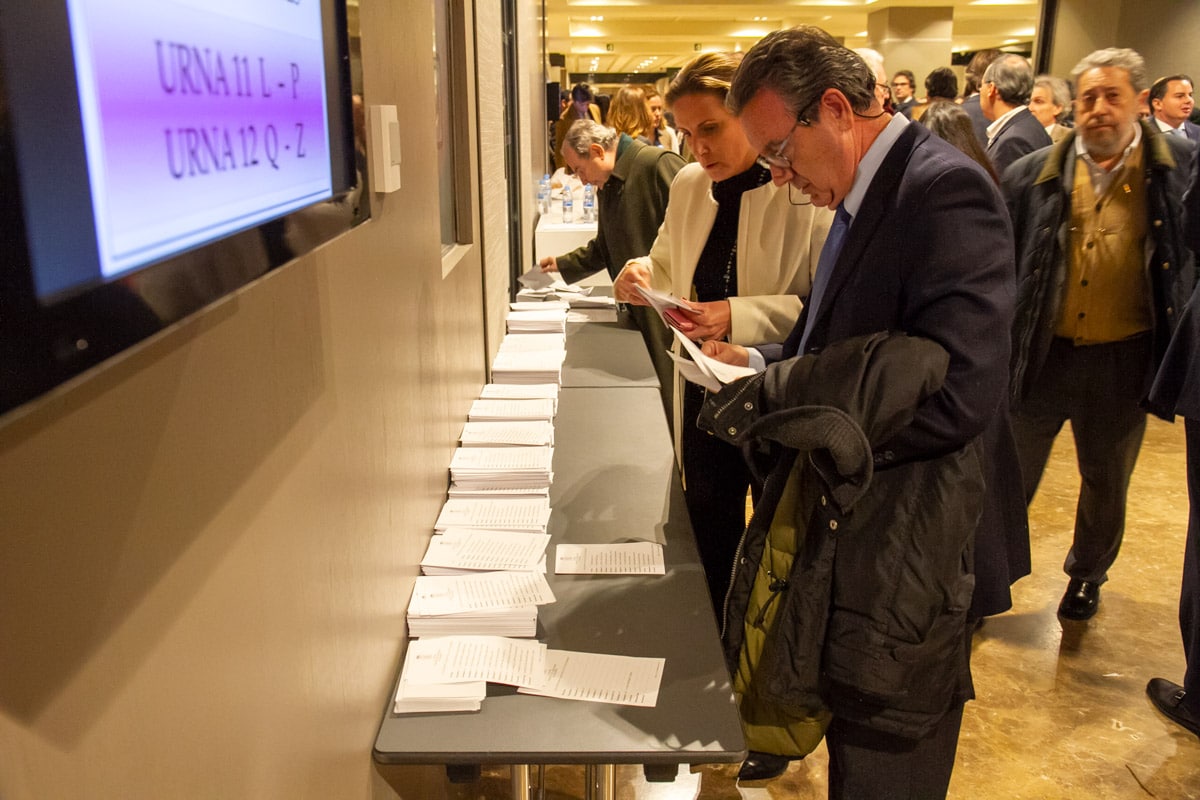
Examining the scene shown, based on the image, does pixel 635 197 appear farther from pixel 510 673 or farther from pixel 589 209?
pixel 589 209

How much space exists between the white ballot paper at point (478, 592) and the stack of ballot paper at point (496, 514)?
21cm

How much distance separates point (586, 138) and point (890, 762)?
9.40 ft

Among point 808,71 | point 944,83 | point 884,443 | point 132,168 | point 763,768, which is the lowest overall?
point 763,768

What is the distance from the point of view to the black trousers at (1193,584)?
2.43 m

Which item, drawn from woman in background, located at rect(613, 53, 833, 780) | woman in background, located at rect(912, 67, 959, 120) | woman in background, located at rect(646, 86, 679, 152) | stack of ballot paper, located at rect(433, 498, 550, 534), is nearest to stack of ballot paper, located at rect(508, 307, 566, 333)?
woman in background, located at rect(613, 53, 833, 780)

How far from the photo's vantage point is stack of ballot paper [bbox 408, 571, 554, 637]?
1.60 metres

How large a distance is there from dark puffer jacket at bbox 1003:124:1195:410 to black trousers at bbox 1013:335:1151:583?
0.22ft

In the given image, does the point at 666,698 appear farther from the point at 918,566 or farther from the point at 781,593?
the point at 918,566

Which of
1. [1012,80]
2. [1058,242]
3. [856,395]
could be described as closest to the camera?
[856,395]

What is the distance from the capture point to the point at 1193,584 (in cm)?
250

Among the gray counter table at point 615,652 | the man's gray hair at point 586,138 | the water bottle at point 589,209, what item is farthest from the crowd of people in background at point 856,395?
the water bottle at point 589,209

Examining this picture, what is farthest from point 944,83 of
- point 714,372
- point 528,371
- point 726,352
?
point 714,372

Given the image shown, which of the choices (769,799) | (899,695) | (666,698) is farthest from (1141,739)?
(666,698)

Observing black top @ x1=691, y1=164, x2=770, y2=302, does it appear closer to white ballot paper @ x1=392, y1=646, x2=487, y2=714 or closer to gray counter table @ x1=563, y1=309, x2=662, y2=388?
gray counter table @ x1=563, y1=309, x2=662, y2=388
